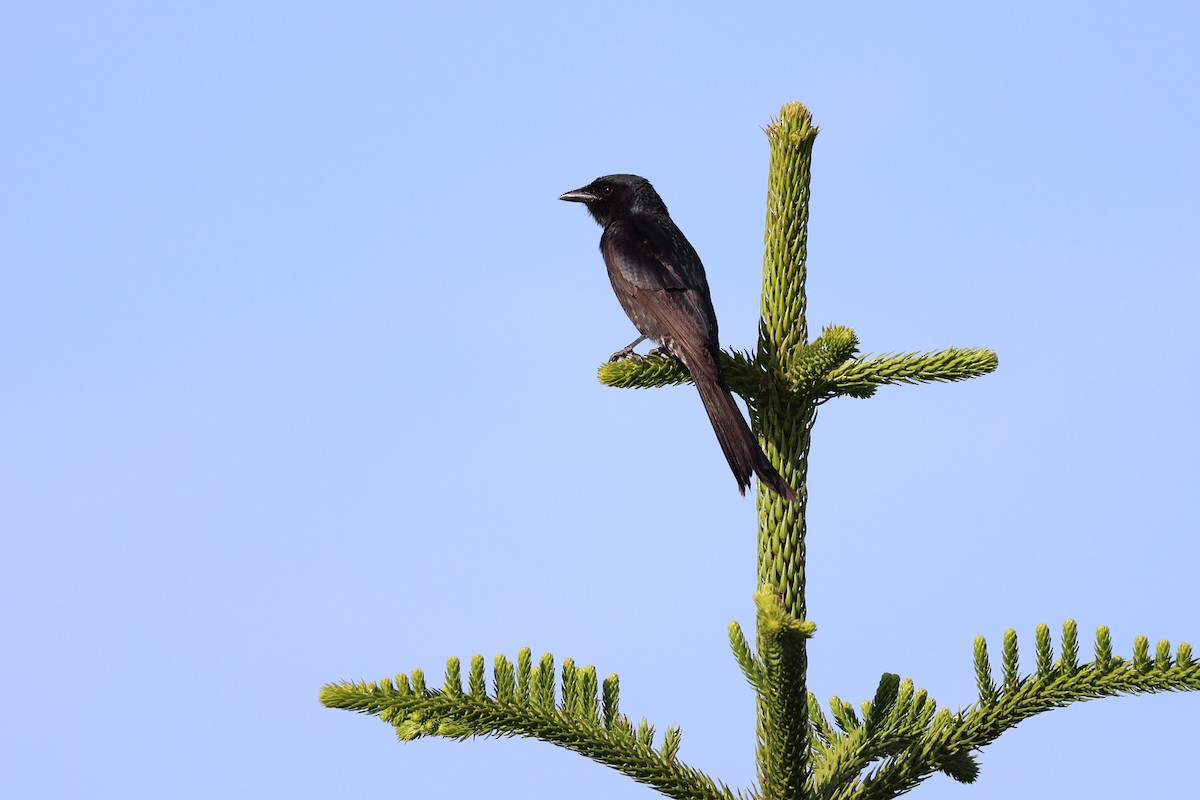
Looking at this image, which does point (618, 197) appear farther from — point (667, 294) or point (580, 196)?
point (667, 294)

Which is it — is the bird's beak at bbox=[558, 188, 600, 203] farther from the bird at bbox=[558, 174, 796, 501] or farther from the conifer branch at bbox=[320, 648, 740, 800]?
the conifer branch at bbox=[320, 648, 740, 800]

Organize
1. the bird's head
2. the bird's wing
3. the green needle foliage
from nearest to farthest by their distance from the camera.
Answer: the green needle foliage
the bird's wing
the bird's head

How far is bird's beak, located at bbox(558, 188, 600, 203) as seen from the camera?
30.8ft

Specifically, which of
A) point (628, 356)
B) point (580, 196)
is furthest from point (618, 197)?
point (628, 356)

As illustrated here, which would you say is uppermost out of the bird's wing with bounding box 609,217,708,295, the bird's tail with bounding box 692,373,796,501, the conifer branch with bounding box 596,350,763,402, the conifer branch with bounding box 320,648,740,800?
the bird's wing with bounding box 609,217,708,295

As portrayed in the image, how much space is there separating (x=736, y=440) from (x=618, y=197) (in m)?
4.85

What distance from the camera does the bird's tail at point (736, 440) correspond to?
172 inches

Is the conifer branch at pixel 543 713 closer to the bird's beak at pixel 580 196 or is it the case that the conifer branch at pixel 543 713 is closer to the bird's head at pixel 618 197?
the bird's head at pixel 618 197

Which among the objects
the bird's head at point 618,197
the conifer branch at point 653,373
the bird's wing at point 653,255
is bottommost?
the conifer branch at point 653,373

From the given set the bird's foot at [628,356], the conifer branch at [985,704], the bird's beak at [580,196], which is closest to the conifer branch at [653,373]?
the bird's foot at [628,356]

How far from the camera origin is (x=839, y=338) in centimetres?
423

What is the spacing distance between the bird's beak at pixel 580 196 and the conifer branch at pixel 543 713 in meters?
6.00

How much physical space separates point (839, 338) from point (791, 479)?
0.57 m

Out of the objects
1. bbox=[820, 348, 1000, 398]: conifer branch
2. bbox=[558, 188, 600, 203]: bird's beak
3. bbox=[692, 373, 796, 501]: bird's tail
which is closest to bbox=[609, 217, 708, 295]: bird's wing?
bbox=[558, 188, 600, 203]: bird's beak
